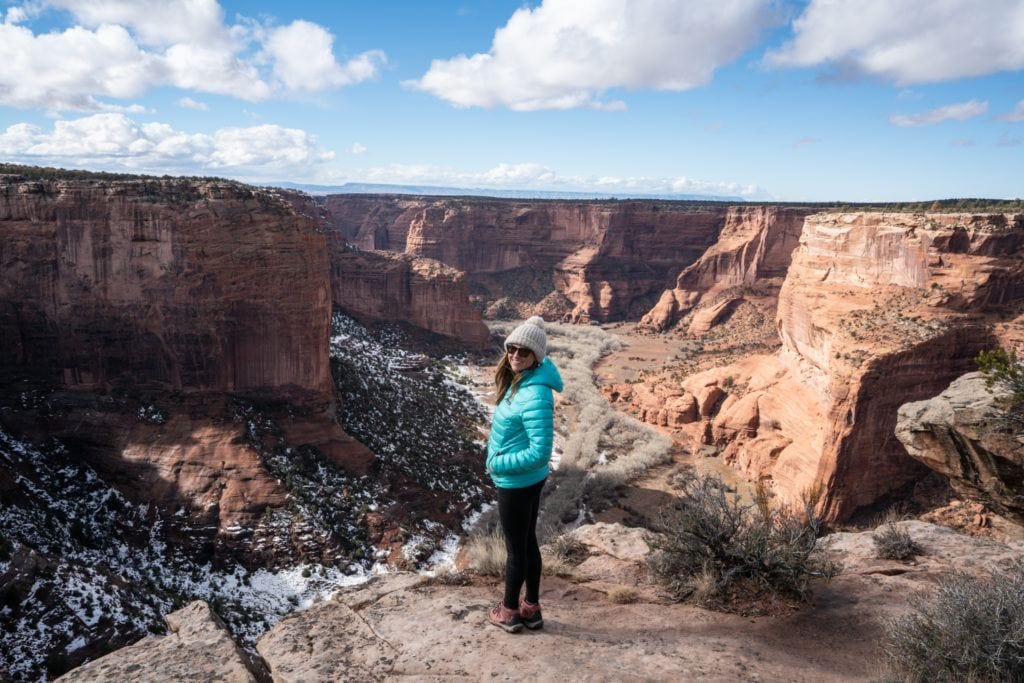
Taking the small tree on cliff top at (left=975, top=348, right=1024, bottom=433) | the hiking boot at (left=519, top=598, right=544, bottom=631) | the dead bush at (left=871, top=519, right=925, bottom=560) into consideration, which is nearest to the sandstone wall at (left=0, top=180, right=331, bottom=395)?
the hiking boot at (left=519, top=598, right=544, bottom=631)

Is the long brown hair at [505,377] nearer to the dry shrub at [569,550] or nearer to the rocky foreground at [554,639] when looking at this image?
the rocky foreground at [554,639]

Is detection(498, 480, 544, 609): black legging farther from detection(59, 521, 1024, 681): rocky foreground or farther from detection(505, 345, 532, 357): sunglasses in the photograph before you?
detection(505, 345, 532, 357): sunglasses

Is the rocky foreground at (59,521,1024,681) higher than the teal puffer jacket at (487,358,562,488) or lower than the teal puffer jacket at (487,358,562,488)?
lower

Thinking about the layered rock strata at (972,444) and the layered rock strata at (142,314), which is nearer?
the layered rock strata at (972,444)

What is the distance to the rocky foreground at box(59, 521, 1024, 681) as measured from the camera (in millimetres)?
5125

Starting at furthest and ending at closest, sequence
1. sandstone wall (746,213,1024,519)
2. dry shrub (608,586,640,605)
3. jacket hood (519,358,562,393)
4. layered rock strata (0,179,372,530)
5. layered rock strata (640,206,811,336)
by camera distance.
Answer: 1. layered rock strata (640,206,811,336)
2. layered rock strata (0,179,372,530)
3. sandstone wall (746,213,1024,519)
4. dry shrub (608,586,640,605)
5. jacket hood (519,358,562,393)

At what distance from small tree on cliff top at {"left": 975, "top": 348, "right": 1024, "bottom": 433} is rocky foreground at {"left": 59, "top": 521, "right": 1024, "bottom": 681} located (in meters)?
2.08

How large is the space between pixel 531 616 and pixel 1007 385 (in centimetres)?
717

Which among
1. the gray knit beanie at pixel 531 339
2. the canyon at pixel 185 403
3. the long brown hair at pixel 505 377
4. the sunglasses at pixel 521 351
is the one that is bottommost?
the canyon at pixel 185 403

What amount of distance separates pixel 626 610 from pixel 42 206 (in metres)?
24.1

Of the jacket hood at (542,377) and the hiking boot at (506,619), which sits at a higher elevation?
the jacket hood at (542,377)

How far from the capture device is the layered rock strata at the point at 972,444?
733 cm

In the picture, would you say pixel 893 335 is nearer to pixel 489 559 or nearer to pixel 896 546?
pixel 896 546

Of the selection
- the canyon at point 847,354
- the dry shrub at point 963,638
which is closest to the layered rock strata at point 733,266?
the canyon at point 847,354
